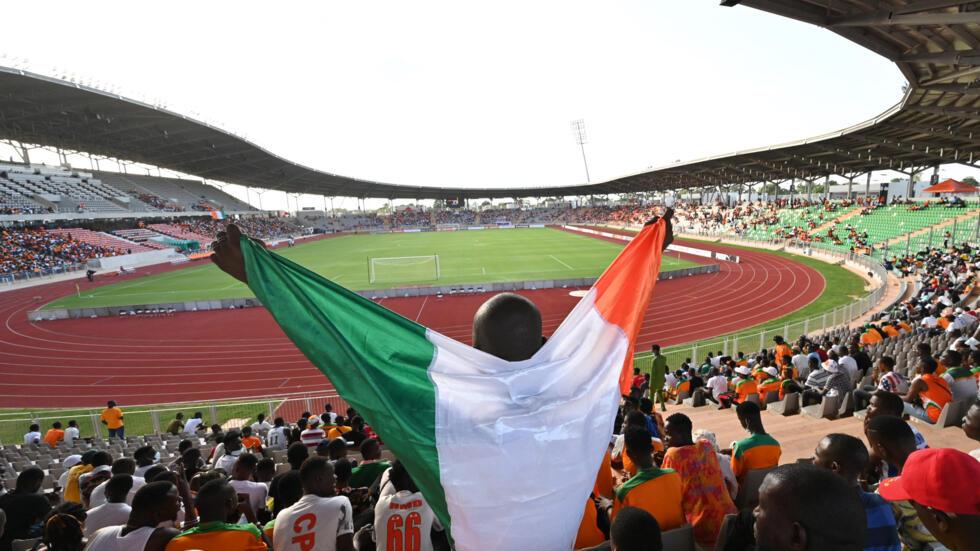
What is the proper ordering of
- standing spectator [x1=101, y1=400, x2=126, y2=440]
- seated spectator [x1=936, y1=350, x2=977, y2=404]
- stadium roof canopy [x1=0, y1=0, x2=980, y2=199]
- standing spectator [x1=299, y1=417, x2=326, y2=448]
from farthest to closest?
stadium roof canopy [x1=0, y1=0, x2=980, y2=199] → standing spectator [x1=101, y1=400, x2=126, y2=440] → standing spectator [x1=299, y1=417, x2=326, y2=448] → seated spectator [x1=936, y1=350, x2=977, y2=404]

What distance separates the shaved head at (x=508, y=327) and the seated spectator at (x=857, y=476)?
155cm

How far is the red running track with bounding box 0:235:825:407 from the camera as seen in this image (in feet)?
49.9

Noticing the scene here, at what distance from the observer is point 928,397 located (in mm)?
6066

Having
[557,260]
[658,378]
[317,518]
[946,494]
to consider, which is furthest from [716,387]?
[557,260]

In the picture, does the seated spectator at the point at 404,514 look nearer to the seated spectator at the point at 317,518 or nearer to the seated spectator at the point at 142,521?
the seated spectator at the point at 317,518

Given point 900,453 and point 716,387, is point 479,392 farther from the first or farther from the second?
point 716,387

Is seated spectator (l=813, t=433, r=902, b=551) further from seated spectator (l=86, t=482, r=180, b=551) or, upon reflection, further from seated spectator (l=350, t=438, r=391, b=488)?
seated spectator (l=86, t=482, r=180, b=551)

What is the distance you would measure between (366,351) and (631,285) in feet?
6.54

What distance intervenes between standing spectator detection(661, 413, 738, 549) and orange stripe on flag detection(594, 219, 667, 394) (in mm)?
594

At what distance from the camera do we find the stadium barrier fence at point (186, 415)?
11781 mm

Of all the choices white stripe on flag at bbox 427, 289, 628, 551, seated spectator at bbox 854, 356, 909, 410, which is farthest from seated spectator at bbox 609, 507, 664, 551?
seated spectator at bbox 854, 356, 909, 410

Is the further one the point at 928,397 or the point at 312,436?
the point at 312,436

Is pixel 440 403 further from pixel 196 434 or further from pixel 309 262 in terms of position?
pixel 309 262

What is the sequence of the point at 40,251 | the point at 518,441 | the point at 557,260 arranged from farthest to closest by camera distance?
the point at 40,251, the point at 557,260, the point at 518,441
